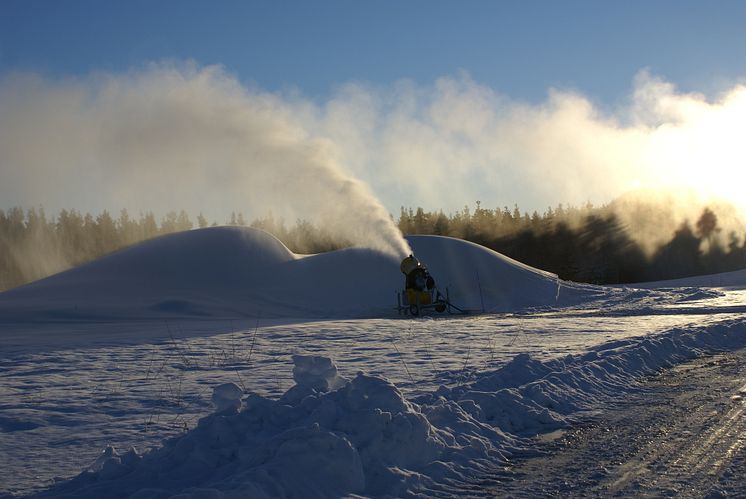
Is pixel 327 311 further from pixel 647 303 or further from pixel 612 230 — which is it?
pixel 612 230

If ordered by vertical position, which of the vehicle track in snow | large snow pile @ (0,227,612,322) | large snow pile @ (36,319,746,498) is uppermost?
large snow pile @ (0,227,612,322)

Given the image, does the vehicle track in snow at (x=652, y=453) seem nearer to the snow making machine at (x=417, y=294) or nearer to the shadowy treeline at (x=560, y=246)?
the snow making machine at (x=417, y=294)

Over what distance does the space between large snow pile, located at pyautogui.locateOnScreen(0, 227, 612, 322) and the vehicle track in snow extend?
62.0 feet

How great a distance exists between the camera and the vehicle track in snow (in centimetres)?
492

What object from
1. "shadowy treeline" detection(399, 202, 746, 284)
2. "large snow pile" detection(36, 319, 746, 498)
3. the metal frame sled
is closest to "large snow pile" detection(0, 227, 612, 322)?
the metal frame sled

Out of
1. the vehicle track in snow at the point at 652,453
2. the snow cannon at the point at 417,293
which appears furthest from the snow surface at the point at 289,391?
the snow cannon at the point at 417,293

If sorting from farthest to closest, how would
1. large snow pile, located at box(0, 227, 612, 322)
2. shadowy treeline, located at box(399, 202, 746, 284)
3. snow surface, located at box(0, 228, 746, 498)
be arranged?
shadowy treeline, located at box(399, 202, 746, 284), large snow pile, located at box(0, 227, 612, 322), snow surface, located at box(0, 228, 746, 498)

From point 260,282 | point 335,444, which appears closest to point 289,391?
point 335,444

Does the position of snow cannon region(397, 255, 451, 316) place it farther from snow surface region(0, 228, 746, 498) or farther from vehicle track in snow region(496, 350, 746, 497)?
vehicle track in snow region(496, 350, 746, 497)

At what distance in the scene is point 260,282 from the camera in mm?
30172

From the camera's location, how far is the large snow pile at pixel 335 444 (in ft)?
16.5

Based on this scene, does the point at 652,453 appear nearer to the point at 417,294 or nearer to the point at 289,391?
the point at 289,391

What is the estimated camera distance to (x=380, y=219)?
1266 inches

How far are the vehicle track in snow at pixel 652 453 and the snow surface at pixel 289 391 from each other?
14.2 inches
